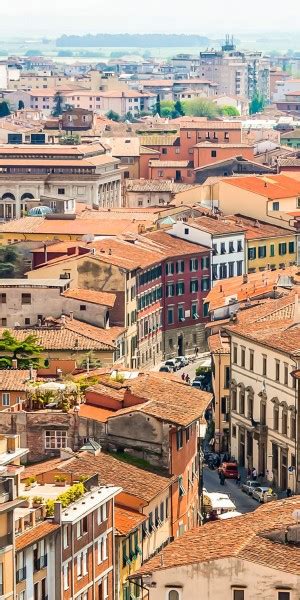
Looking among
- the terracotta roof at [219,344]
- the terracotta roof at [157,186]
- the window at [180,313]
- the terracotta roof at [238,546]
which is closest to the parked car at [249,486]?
the terracotta roof at [219,344]

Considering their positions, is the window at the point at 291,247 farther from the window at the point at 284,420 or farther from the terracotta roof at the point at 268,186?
the window at the point at 284,420

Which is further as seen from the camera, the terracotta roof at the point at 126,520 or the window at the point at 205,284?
the window at the point at 205,284

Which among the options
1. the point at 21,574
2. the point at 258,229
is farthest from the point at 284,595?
the point at 258,229

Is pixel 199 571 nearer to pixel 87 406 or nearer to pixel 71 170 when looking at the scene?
pixel 87 406

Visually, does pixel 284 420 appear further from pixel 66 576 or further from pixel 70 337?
pixel 66 576

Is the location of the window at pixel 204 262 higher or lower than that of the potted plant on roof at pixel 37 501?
lower

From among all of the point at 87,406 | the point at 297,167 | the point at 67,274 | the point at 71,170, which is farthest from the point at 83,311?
the point at 297,167
